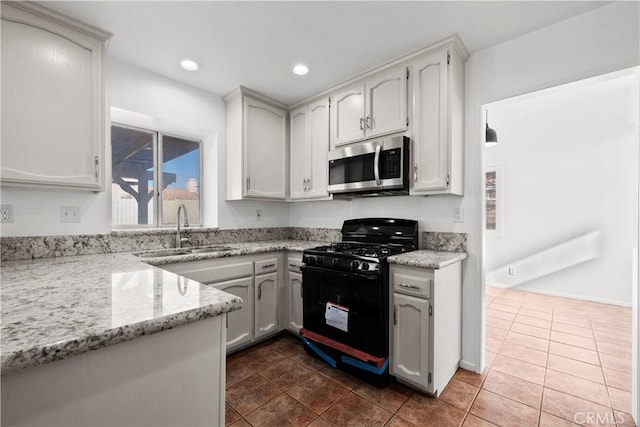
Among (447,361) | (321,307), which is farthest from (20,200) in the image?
(447,361)

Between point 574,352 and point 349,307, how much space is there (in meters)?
2.09

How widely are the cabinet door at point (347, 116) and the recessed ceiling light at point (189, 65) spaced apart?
1234 millimetres

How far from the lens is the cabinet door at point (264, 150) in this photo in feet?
9.39

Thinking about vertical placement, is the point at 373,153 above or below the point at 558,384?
above

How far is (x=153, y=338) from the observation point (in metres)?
0.76

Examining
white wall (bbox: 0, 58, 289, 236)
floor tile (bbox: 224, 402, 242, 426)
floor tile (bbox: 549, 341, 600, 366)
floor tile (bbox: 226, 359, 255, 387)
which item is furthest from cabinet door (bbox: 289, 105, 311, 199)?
floor tile (bbox: 549, 341, 600, 366)

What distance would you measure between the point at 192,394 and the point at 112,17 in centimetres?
220

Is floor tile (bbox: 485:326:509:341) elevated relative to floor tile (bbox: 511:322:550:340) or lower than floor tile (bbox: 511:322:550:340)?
lower

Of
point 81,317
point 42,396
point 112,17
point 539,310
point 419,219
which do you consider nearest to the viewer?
point 42,396

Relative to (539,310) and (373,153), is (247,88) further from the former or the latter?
(539,310)

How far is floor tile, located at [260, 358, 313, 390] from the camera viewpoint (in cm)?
201

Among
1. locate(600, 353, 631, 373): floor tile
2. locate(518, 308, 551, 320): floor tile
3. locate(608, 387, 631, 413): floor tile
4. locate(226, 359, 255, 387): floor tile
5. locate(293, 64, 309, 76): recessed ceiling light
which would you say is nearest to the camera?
locate(608, 387, 631, 413): floor tile

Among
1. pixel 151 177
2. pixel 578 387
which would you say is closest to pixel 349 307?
pixel 578 387

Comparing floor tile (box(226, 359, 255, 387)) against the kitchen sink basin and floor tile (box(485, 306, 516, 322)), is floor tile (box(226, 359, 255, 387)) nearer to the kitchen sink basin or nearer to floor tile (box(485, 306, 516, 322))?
the kitchen sink basin
